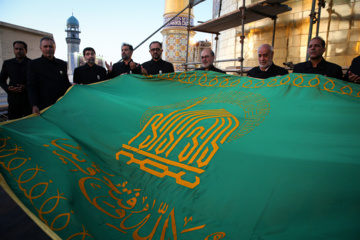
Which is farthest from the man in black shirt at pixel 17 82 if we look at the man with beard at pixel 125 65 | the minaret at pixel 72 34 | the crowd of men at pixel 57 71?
the minaret at pixel 72 34

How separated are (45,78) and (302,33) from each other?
15.1 ft

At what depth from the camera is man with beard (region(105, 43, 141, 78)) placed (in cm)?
346

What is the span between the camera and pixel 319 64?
2.56 meters

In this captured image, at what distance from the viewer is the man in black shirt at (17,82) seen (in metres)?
3.08

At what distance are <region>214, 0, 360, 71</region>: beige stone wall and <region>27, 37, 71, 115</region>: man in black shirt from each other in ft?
13.7

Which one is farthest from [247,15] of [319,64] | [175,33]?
[175,33]

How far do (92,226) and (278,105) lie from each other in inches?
55.6

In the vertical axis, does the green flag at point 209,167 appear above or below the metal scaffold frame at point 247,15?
below

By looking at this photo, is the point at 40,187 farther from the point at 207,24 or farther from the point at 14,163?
the point at 207,24

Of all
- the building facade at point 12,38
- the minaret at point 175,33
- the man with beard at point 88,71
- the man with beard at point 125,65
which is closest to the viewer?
the man with beard at point 88,71

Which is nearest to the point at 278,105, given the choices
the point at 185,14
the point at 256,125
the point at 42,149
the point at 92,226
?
the point at 256,125

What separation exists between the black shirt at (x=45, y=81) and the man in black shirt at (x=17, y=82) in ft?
1.85

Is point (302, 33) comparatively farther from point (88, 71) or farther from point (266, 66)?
point (88, 71)

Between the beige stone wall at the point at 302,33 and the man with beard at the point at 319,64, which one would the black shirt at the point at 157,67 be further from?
the beige stone wall at the point at 302,33
